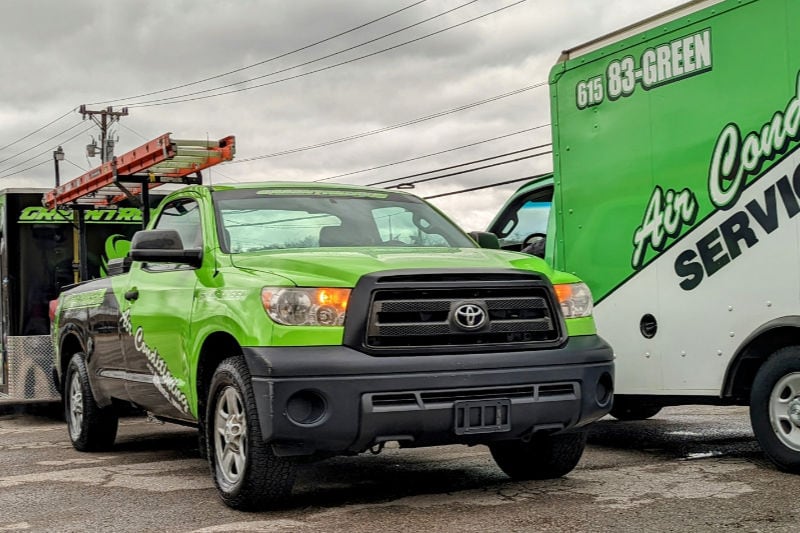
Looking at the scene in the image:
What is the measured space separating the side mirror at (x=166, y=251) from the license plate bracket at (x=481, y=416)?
1.98 meters

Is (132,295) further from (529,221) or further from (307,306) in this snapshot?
(529,221)

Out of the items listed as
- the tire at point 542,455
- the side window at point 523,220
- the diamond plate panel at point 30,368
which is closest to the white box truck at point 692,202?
the tire at point 542,455

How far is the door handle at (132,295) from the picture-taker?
302 inches

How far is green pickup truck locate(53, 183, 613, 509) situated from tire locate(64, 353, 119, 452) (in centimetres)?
188

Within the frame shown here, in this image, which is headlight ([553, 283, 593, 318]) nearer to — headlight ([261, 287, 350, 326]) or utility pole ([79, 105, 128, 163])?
headlight ([261, 287, 350, 326])

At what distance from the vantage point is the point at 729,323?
700cm

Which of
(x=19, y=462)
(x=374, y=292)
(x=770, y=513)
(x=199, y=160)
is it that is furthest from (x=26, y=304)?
(x=770, y=513)

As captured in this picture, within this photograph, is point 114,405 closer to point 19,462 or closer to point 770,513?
point 19,462

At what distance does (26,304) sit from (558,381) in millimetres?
8530

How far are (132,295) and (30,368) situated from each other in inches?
211

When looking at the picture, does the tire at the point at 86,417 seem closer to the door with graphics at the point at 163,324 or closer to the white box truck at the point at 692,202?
the door with graphics at the point at 163,324

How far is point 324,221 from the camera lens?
277 inches

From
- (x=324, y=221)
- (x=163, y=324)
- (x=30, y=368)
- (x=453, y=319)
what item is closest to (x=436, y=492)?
(x=453, y=319)

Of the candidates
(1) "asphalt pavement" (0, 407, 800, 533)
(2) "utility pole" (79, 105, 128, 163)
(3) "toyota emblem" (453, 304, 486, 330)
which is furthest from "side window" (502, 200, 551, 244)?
(2) "utility pole" (79, 105, 128, 163)
